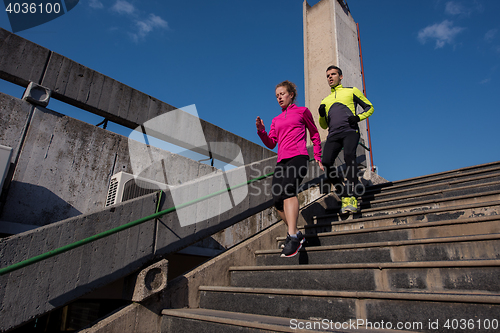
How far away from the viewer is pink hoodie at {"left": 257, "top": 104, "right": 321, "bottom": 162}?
Result: 297cm

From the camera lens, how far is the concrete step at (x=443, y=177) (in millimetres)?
4231

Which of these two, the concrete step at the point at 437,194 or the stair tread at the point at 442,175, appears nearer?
the concrete step at the point at 437,194

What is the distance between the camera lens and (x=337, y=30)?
24.8 feet

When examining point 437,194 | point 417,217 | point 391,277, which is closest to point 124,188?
point 391,277

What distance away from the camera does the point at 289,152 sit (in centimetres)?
296

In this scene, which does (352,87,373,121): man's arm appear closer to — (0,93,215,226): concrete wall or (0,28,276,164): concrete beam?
(0,28,276,164): concrete beam

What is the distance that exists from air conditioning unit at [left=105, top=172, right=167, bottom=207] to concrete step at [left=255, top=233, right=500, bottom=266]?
2.05 meters

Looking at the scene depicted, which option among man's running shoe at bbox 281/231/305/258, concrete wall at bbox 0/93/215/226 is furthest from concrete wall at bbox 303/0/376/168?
concrete wall at bbox 0/93/215/226

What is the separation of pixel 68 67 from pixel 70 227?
9.25ft

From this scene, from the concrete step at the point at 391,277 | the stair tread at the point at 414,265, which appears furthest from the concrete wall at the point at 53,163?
the stair tread at the point at 414,265

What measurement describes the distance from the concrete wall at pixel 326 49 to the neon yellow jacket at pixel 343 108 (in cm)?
281

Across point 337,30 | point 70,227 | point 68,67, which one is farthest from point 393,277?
point 337,30

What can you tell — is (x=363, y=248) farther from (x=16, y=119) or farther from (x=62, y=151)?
(x=16, y=119)

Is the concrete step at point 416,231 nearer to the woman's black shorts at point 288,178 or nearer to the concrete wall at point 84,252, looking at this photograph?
the woman's black shorts at point 288,178
